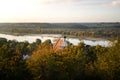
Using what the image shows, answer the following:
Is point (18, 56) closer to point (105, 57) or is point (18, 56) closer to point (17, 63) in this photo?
point (17, 63)

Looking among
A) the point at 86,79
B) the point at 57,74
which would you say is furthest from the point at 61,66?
the point at 86,79

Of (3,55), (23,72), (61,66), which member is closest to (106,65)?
(61,66)

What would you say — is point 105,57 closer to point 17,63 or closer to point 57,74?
point 57,74

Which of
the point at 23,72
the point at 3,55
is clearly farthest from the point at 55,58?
the point at 3,55

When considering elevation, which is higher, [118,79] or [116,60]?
[116,60]

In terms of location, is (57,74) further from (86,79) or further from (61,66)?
(86,79)

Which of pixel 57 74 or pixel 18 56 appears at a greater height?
pixel 18 56

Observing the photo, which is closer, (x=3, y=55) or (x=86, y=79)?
(x=3, y=55)

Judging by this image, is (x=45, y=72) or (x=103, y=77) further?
(x=103, y=77)
